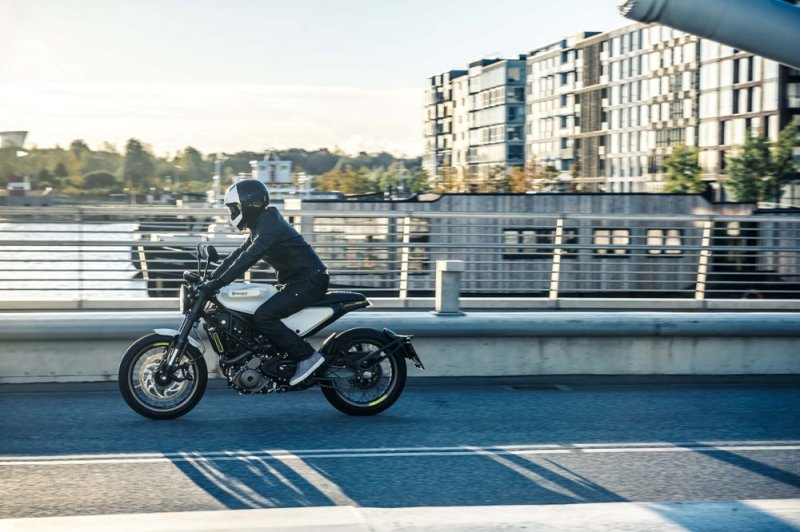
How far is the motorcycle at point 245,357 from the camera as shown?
26.8 ft

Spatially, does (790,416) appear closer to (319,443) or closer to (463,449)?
(463,449)

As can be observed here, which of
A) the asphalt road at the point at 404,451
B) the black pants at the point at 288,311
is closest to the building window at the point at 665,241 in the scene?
the asphalt road at the point at 404,451

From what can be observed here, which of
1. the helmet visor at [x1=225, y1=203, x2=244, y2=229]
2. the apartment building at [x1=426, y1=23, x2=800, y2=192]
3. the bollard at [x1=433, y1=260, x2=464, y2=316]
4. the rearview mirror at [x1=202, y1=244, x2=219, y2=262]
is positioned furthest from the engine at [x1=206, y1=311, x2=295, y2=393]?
the apartment building at [x1=426, y1=23, x2=800, y2=192]

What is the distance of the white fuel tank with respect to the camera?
8.38m

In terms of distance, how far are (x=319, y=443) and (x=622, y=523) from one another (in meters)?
2.72

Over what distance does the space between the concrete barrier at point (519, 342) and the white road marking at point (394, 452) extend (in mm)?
2476

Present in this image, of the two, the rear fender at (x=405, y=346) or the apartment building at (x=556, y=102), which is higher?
the apartment building at (x=556, y=102)

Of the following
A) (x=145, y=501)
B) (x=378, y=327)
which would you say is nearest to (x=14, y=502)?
(x=145, y=501)

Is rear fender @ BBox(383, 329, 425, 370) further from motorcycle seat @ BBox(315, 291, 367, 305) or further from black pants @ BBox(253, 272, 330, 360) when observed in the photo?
black pants @ BBox(253, 272, 330, 360)

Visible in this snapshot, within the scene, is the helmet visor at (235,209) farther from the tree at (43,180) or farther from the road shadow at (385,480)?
the tree at (43,180)

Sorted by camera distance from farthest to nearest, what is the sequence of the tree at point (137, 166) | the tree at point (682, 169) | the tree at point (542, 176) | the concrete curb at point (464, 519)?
1. the tree at point (682, 169)
2. the tree at point (542, 176)
3. the tree at point (137, 166)
4. the concrete curb at point (464, 519)

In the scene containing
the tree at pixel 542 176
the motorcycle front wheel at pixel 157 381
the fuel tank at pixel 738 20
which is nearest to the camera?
the fuel tank at pixel 738 20

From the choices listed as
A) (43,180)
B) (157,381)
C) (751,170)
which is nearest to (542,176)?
(751,170)

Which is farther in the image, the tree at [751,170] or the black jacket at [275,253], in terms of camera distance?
the tree at [751,170]
